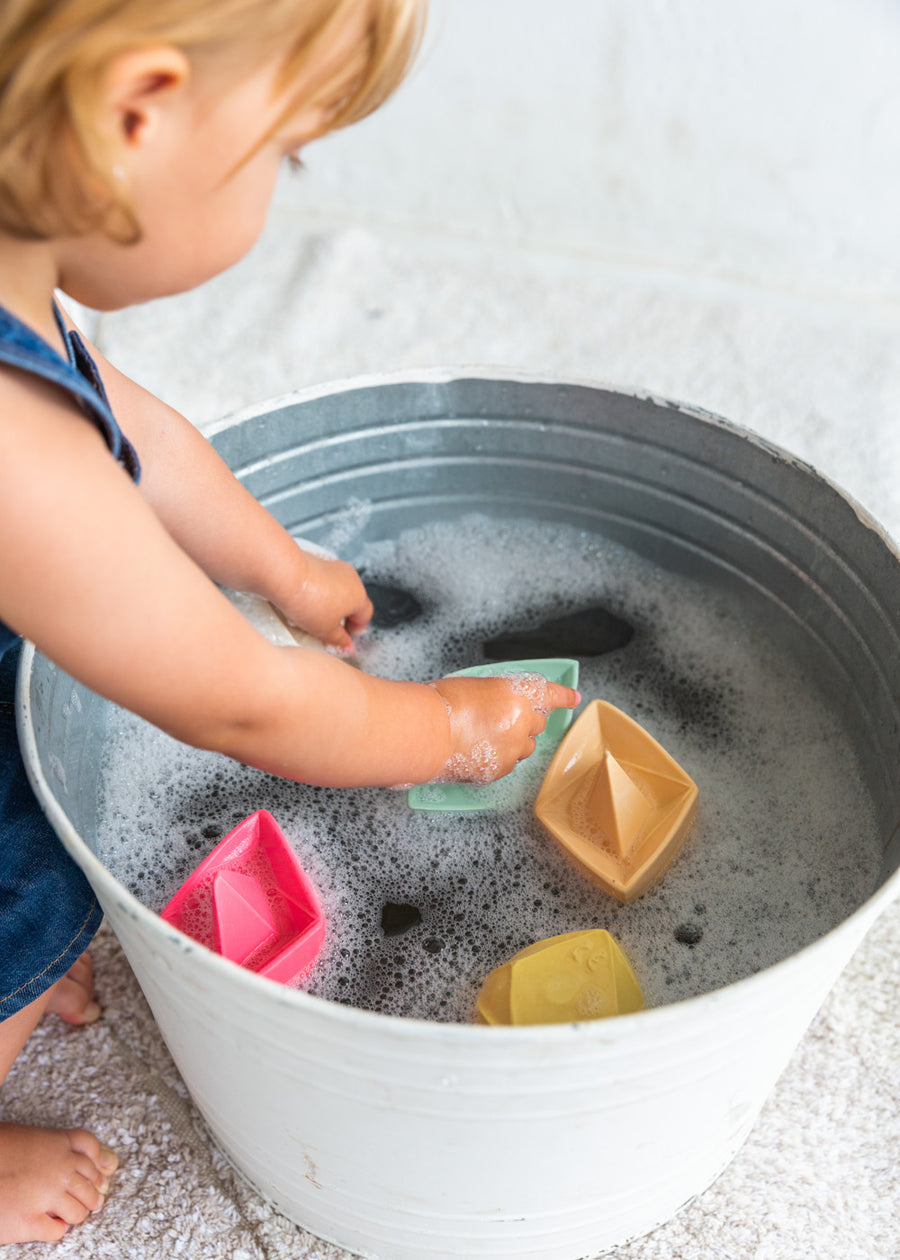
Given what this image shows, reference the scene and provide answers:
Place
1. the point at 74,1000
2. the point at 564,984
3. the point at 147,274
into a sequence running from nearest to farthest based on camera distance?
1. the point at 147,274
2. the point at 564,984
3. the point at 74,1000

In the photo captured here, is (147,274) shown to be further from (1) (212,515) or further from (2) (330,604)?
(2) (330,604)

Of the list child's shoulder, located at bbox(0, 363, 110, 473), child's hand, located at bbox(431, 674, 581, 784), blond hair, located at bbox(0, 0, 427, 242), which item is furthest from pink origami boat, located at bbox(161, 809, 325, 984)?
blond hair, located at bbox(0, 0, 427, 242)

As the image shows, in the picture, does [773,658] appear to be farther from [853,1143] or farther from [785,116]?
[785,116]

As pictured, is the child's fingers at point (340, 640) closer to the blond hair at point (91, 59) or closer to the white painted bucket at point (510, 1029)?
the white painted bucket at point (510, 1029)

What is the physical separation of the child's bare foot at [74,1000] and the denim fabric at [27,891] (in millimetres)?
186

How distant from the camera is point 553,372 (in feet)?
3.12

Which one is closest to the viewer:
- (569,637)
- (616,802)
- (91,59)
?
(91,59)

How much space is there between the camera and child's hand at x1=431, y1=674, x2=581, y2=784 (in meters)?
0.81

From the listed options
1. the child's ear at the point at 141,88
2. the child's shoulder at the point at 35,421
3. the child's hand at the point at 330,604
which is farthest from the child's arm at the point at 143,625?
the child's hand at the point at 330,604

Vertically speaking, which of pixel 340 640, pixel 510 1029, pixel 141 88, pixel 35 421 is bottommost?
pixel 340 640

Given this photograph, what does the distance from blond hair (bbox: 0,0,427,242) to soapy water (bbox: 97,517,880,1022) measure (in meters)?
0.51

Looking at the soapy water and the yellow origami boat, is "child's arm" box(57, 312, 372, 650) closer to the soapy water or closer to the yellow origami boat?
the soapy water

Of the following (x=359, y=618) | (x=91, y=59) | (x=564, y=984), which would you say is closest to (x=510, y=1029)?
(x=564, y=984)

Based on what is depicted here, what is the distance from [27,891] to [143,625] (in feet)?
1.07
